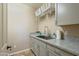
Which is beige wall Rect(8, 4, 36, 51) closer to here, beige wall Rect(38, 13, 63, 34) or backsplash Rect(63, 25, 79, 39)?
beige wall Rect(38, 13, 63, 34)

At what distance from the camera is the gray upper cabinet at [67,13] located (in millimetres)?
1692

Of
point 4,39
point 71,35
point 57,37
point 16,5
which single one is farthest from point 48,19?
point 4,39

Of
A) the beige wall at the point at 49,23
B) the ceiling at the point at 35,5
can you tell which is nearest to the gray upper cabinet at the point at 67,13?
the beige wall at the point at 49,23

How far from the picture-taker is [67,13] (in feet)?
6.22

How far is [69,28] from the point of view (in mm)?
2279

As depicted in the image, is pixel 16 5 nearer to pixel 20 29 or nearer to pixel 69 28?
pixel 20 29

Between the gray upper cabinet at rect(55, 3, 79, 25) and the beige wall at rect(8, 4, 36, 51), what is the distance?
444mm

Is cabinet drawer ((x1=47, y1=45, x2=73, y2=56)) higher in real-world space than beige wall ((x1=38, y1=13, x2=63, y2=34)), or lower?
lower

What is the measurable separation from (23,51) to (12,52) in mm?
181

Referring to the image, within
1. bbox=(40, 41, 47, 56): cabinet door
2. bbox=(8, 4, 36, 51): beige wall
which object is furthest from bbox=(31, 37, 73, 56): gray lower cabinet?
bbox=(8, 4, 36, 51): beige wall

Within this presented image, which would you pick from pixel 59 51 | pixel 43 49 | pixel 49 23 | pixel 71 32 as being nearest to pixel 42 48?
pixel 43 49

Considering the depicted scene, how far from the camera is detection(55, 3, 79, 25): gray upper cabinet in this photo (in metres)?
1.69

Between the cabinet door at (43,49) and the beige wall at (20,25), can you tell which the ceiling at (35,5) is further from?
the cabinet door at (43,49)

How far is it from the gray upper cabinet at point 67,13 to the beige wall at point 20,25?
44cm
